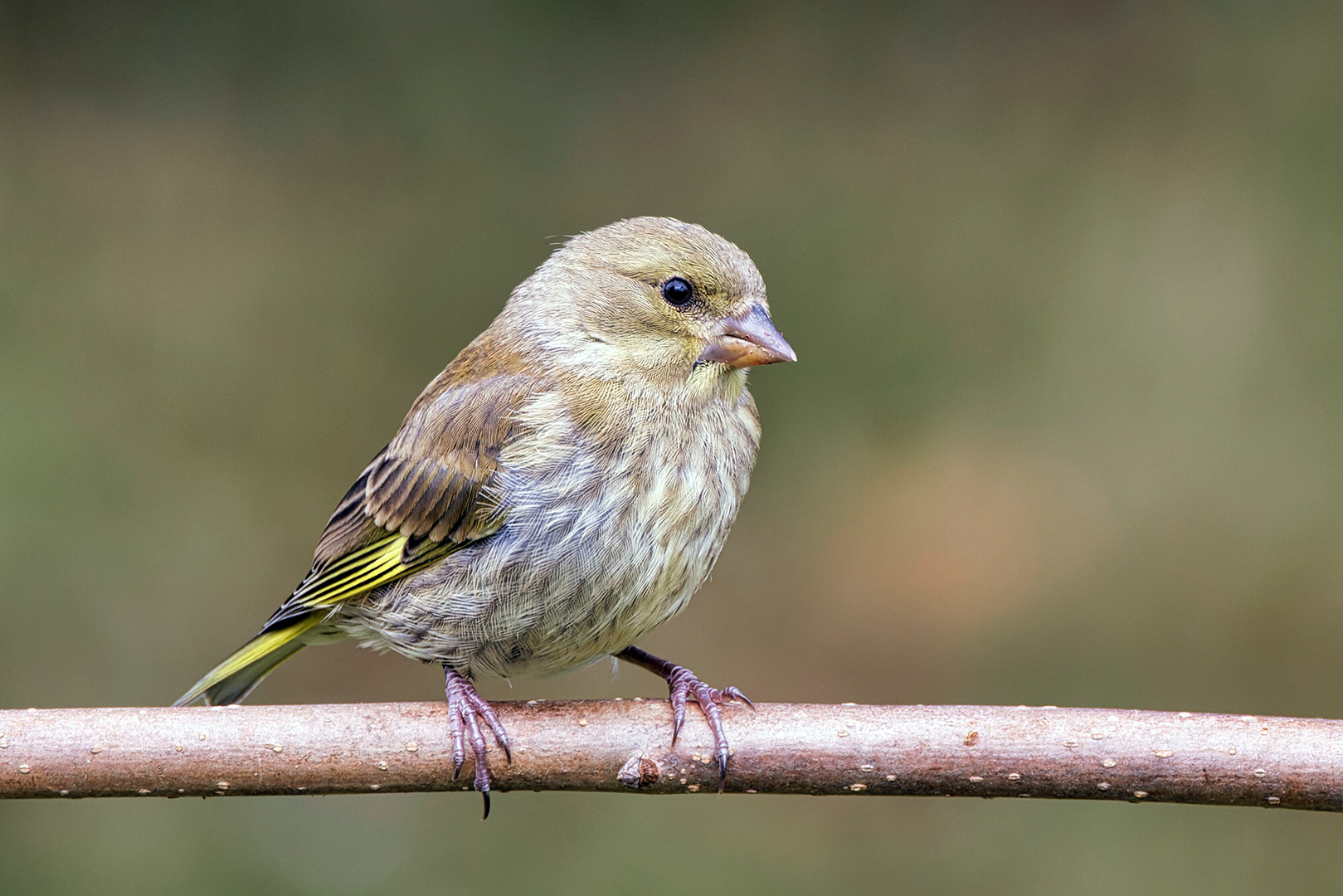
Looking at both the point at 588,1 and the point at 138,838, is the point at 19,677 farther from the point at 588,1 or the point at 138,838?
the point at 588,1

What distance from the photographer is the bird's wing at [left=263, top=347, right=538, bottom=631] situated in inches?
85.1

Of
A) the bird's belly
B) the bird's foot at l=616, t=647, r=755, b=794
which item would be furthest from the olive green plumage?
the bird's foot at l=616, t=647, r=755, b=794

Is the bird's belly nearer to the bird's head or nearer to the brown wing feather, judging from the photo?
the brown wing feather

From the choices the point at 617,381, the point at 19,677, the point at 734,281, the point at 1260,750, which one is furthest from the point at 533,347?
the point at 19,677

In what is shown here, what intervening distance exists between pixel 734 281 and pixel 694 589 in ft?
1.75

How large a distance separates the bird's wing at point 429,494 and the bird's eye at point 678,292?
28 centimetres

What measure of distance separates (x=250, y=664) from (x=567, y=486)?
0.78 metres

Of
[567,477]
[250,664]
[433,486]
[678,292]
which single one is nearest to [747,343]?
[678,292]

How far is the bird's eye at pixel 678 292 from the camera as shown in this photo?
2.24 metres

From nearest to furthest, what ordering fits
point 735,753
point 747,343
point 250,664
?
1. point 735,753
2. point 747,343
3. point 250,664

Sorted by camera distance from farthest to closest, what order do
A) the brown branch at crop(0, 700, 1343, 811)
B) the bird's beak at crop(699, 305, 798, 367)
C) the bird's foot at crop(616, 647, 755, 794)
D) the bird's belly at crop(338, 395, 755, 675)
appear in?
the bird's beak at crop(699, 305, 798, 367) → the bird's belly at crop(338, 395, 755, 675) → the bird's foot at crop(616, 647, 755, 794) → the brown branch at crop(0, 700, 1343, 811)

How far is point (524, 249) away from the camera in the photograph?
394 cm

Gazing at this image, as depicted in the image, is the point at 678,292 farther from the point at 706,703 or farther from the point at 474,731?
the point at 474,731

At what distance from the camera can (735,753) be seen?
6.36 ft
